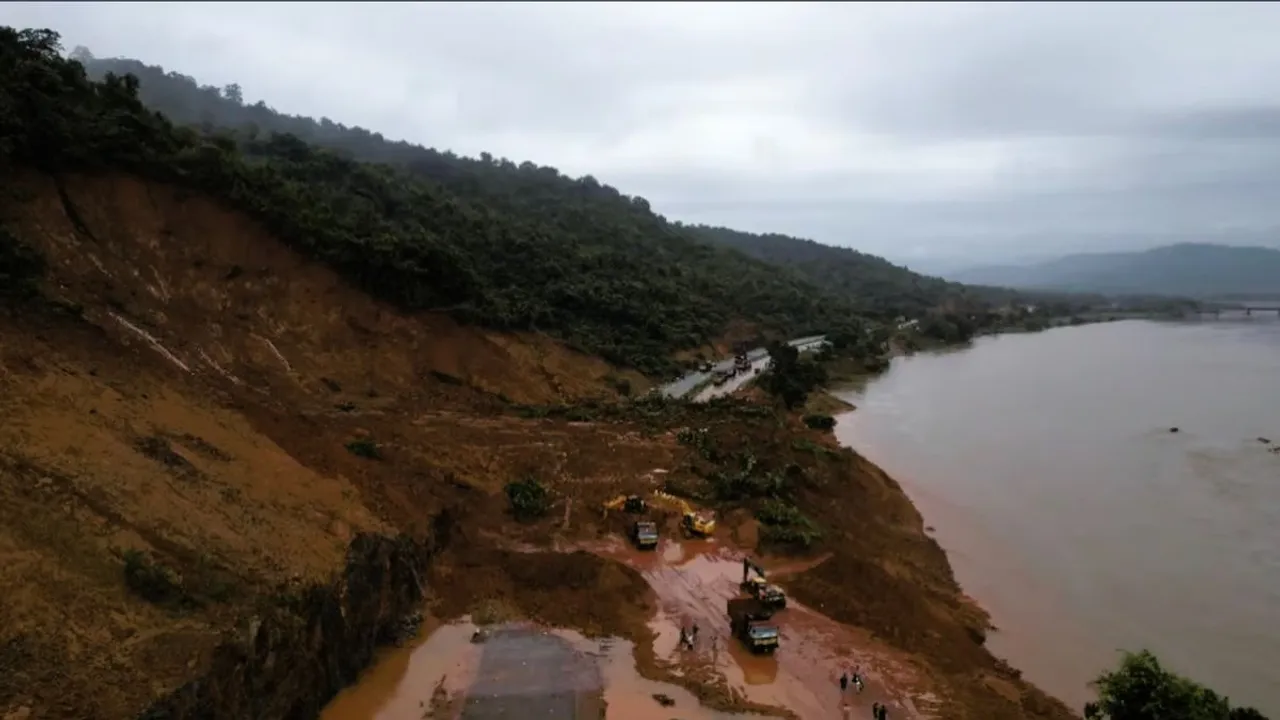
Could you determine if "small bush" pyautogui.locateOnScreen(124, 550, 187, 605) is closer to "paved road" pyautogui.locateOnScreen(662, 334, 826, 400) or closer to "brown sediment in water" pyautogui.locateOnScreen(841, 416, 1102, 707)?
Answer: "brown sediment in water" pyautogui.locateOnScreen(841, 416, 1102, 707)

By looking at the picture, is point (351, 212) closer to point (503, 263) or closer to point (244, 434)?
point (503, 263)

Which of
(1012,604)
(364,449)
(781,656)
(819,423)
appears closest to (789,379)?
(819,423)

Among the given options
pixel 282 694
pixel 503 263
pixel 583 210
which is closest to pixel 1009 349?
pixel 583 210

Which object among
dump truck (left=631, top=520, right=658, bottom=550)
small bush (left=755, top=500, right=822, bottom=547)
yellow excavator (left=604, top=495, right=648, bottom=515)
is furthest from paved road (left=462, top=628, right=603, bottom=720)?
small bush (left=755, top=500, right=822, bottom=547)

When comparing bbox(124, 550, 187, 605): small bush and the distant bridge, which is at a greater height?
the distant bridge

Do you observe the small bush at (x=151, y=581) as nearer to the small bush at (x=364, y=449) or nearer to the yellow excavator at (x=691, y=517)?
the small bush at (x=364, y=449)

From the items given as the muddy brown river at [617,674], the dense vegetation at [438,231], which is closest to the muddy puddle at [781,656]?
the muddy brown river at [617,674]

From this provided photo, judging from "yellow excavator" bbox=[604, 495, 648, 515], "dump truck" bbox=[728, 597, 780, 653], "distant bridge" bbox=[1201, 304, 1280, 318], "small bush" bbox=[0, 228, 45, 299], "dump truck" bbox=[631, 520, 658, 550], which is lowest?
"dump truck" bbox=[728, 597, 780, 653]
